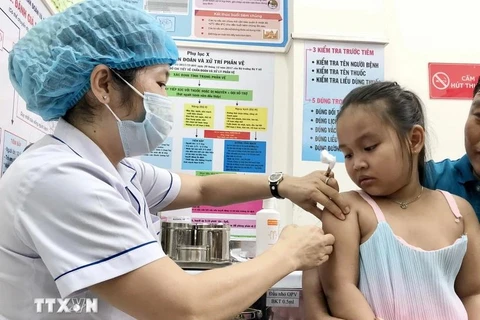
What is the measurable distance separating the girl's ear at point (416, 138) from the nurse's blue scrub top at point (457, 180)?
0.18 metres

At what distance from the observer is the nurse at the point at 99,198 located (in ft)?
2.44

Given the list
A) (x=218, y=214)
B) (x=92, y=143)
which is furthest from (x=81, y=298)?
(x=218, y=214)

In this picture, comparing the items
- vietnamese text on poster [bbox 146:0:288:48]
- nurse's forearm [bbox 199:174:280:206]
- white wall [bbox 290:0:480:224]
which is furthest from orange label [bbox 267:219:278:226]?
vietnamese text on poster [bbox 146:0:288:48]

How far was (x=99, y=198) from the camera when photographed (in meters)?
0.76

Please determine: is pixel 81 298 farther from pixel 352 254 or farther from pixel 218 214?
pixel 218 214

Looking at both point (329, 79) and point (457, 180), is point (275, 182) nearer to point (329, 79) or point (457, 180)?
point (457, 180)

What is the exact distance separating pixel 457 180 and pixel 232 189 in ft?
2.16

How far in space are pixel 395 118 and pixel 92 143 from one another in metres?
0.70

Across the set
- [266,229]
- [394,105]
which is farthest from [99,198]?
[266,229]

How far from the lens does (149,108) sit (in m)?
0.96

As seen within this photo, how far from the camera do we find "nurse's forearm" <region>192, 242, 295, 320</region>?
2.61 ft

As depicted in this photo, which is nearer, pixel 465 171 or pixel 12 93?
pixel 12 93

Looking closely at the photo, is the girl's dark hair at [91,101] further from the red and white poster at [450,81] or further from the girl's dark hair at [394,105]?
the red and white poster at [450,81]

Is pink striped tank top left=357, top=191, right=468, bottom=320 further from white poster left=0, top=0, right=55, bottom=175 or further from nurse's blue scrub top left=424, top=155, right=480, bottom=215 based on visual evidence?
white poster left=0, top=0, right=55, bottom=175
